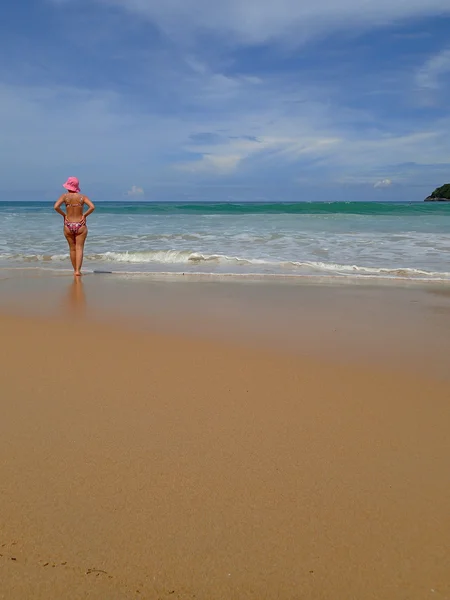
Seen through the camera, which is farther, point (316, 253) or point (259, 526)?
point (316, 253)

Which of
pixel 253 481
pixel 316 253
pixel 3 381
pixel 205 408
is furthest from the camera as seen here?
pixel 316 253

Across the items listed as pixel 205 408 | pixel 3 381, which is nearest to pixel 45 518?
pixel 205 408

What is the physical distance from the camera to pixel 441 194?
76.6 m

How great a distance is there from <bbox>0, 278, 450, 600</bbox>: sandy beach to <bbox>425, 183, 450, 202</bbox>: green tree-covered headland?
261ft

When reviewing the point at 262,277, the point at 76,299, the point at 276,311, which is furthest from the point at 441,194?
the point at 76,299

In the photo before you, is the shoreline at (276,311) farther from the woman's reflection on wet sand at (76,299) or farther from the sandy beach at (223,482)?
the sandy beach at (223,482)

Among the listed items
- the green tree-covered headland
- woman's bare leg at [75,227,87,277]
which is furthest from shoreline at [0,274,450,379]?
the green tree-covered headland

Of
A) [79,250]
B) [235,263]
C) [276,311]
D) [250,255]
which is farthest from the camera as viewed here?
[250,255]

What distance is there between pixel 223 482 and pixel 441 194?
8321cm

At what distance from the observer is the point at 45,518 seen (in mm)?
1659

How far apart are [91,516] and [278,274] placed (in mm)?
6246

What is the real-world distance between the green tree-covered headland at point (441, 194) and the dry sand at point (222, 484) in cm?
7972

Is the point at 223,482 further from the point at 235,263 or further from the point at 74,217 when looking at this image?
the point at 235,263

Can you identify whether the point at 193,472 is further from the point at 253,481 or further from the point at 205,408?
the point at 205,408
